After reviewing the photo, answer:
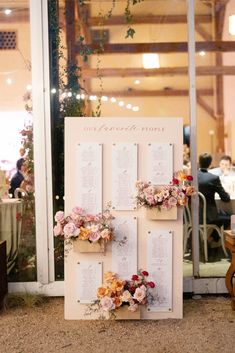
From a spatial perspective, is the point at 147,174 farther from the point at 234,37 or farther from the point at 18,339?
the point at 234,37

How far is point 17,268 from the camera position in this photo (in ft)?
12.6

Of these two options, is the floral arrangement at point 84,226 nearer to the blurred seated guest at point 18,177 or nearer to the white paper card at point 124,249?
the white paper card at point 124,249

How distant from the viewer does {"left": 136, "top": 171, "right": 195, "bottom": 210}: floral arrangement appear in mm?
3123

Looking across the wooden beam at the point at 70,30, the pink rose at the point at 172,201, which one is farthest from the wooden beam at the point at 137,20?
the pink rose at the point at 172,201

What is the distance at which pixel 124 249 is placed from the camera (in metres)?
3.23

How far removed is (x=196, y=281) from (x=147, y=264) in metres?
0.70

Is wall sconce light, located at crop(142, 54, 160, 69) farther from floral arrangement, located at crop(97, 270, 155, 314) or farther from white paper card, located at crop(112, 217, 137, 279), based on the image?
floral arrangement, located at crop(97, 270, 155, 314)

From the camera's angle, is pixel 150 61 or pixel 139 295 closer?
pixel 139 295

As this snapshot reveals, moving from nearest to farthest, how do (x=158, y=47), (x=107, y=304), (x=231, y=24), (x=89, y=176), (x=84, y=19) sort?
(x=107, y=304), (x=89, y=176), (x=84, y=19), (x=231, y=24), (x=158, y=47)

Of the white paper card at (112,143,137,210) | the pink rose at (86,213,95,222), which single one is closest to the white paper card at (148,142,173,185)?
the white paper card at (112,143,137,210)

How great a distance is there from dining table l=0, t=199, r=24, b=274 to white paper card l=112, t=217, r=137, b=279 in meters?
1.05

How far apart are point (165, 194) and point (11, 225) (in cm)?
154

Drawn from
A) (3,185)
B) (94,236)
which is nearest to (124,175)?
(94,236)

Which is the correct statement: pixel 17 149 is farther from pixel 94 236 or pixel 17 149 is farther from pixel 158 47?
pixel 158 47
